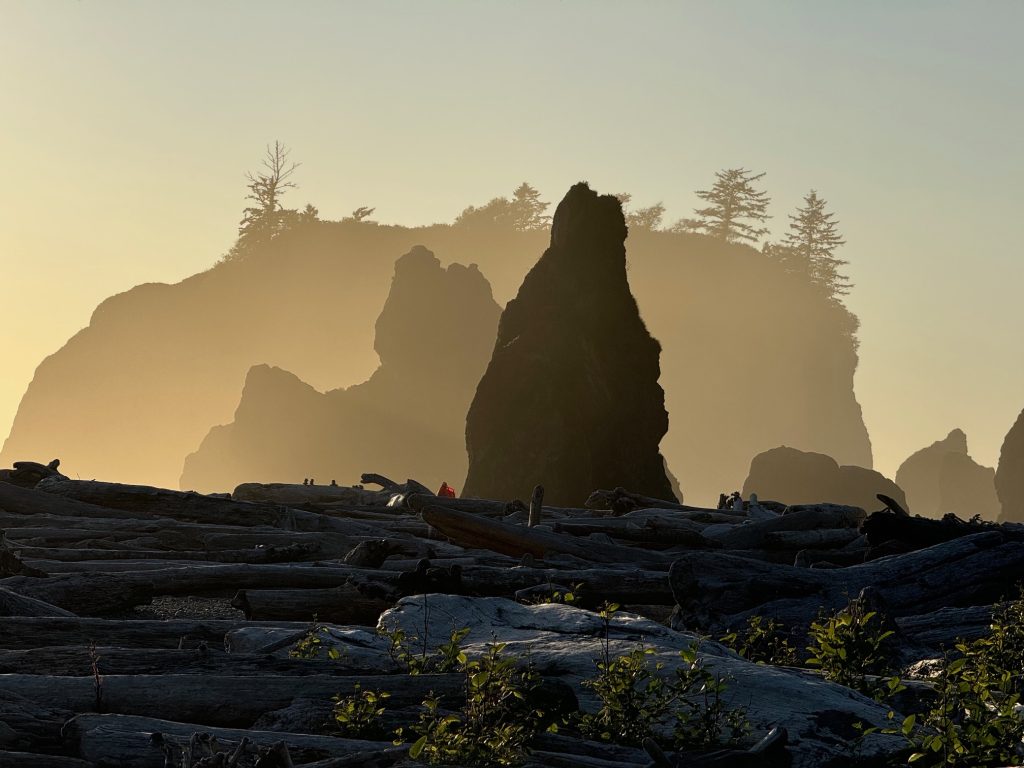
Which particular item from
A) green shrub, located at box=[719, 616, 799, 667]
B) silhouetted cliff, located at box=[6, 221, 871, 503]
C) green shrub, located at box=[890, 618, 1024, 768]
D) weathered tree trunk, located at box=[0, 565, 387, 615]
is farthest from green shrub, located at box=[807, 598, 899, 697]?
silhouetted cliff, located at box=[6, 221, 871, 503]

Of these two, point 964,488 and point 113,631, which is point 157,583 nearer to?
point 113,631

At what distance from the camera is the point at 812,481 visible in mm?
103500

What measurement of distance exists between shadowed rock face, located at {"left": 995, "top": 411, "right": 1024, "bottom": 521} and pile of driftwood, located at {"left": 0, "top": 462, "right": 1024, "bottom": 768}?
9921 centimetres

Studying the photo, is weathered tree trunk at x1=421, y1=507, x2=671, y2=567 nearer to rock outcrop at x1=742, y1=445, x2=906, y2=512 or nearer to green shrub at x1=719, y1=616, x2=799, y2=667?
green shrub at x1=719, y1=616, x2=799, y2=667

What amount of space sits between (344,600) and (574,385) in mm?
29149

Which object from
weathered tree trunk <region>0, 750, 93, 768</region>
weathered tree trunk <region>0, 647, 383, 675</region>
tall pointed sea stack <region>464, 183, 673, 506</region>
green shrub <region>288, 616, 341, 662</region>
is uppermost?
tall pointed sea stack <region>464, 183, 673, 506</region>

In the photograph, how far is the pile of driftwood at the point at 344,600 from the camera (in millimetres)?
5402

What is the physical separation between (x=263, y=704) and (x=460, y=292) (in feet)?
420

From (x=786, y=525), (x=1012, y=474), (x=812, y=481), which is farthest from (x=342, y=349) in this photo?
(x=786, y=525)

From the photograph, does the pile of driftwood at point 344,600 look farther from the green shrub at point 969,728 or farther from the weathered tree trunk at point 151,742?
the green shrub at point 969,728

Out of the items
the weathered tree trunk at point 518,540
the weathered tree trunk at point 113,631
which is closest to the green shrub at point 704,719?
the weathered tree trunk at point 113,631

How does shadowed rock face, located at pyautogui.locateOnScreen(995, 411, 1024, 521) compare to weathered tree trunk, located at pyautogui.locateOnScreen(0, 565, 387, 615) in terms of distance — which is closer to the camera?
weathered tree trunk, located at pyautogui.locateOnScreen(0, 565, 387, 615)

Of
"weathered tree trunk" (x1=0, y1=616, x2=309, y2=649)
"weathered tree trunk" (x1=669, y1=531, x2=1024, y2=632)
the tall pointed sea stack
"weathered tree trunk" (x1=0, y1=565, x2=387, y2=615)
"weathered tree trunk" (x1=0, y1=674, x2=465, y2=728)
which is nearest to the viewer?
"weathered tree trunk" (x1=0, y1=674, x2=465, y2=728)

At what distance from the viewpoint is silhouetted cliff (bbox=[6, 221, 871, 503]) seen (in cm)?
17262
